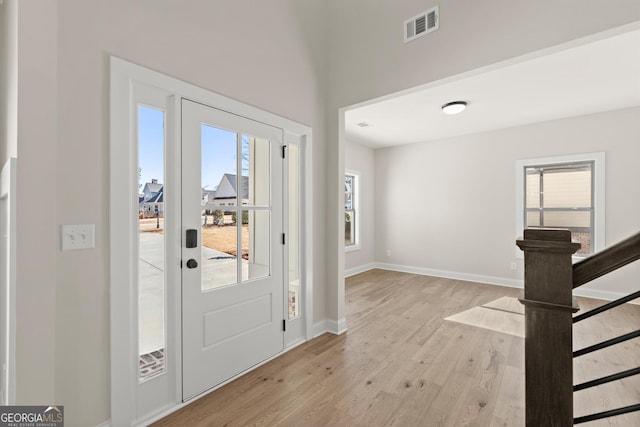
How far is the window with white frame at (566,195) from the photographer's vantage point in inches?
170

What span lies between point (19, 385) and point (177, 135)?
146cm

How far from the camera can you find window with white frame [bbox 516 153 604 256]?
14.2ft

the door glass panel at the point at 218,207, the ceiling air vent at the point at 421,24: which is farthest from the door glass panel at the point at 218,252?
the ceiling air vent at the point at 421,24

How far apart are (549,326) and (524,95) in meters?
Answer: 3.82

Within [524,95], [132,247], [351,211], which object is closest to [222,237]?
[132,247]

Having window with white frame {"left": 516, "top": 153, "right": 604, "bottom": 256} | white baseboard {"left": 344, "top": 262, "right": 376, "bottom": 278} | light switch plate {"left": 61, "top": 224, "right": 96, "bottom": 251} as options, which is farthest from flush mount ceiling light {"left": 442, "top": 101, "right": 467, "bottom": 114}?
light switch plate {"left": 61, "top": 224, "right": 96, "bottom": 251}

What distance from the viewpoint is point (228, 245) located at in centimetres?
225

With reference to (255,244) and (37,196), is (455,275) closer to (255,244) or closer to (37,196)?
(255,244)

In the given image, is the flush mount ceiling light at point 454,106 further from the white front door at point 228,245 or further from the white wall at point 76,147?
the white wall at point 76,147

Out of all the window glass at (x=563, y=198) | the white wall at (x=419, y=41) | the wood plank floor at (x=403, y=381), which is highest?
the white wall at (x=419, y=41)

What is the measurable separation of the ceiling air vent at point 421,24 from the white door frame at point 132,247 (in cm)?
181

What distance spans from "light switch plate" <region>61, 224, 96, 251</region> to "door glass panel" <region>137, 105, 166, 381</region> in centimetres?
24

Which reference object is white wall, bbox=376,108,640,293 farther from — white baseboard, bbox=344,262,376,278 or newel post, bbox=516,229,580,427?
newel post, bbox=516,229,580,427

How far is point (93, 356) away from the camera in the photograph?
5.16ft
